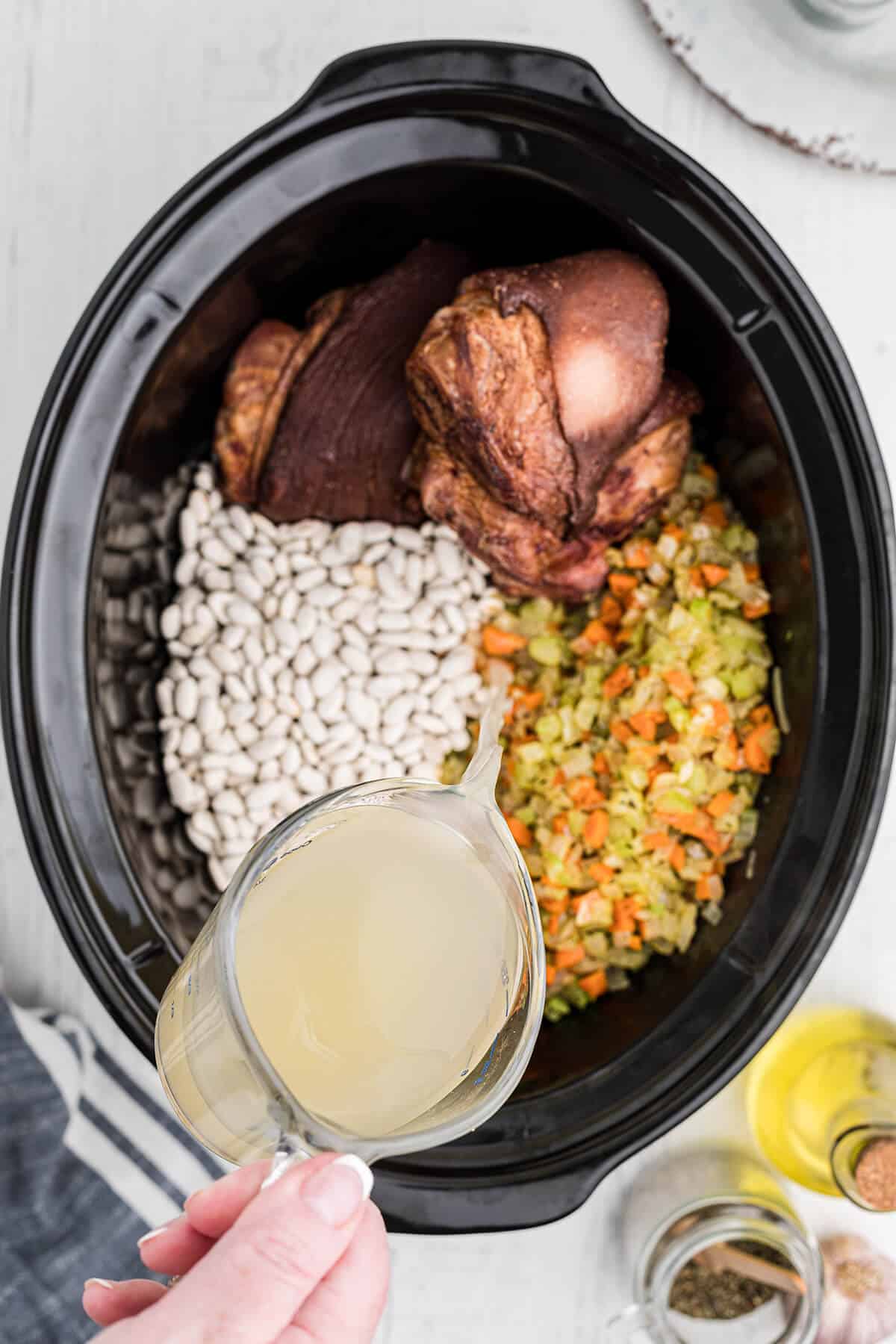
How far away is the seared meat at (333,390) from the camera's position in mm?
1305

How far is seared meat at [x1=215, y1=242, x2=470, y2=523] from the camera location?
1.30 meters

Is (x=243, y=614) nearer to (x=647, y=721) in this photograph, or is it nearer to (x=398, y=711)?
(x=398, y=711)

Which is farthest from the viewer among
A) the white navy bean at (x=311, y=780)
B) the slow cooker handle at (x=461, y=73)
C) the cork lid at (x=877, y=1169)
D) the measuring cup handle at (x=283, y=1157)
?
the white navy bean at (x=311, y=780)

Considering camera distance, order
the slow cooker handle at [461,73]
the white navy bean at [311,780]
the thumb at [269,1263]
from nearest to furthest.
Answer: the thumb at [269,1263] → the slow cooker handle at [461,73] → the white navy bean at [311,780]

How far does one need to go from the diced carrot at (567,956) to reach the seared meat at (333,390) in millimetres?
612

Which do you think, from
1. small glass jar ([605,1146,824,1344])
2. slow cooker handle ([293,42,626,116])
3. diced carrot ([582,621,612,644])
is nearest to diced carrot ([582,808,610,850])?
diced carrot ([582,621,612,644])

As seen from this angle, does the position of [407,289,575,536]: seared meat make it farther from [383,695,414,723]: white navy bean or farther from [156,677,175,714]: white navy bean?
[156,677,175,714]: white navy bean

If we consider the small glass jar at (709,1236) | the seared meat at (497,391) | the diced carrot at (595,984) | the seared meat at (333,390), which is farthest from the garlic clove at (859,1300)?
the seared meat at (333,390)

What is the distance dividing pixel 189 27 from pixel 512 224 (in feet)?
1.71

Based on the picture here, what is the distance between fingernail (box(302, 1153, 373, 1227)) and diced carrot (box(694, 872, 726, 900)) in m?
0.69

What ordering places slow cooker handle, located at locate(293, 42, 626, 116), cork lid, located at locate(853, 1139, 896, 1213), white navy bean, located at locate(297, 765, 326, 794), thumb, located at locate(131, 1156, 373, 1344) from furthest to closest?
white navy bean, located at locate(297, 765, 326, 794), cork lid, located at locate(853, 1139, 896, 1213), slow cooker handle, located at locate(293, 42, 626, 116), thumb, located at locate(131, 1156, 373, 1344)

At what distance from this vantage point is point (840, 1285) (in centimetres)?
141

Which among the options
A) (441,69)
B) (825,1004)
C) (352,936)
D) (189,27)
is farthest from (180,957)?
(189,27)

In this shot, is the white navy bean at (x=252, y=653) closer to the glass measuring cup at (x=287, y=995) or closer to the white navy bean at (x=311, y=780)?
the white navy bean at (x=311, y=780)
